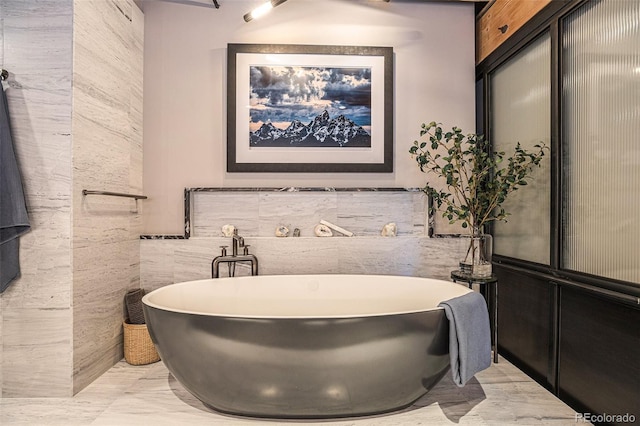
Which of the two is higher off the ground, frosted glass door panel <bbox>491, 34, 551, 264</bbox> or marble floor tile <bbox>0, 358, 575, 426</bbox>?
frosted glass door panel <bbox>491, 34, 551, 264</bbox>

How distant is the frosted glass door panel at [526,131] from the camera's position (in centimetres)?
213

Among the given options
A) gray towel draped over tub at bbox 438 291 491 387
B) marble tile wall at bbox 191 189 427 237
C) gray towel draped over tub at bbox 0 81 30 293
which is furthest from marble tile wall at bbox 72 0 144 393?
gray towel draped over tub at bbox 438 291 491 387

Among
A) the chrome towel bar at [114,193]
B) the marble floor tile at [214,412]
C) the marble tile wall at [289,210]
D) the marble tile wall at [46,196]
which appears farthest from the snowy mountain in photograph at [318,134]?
the marble floor tile at [214,412]

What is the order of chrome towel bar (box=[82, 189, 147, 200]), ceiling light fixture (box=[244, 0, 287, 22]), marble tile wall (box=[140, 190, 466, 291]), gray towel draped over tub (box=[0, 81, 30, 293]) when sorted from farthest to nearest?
marble tile wall (box=[140, 190, 466, 291])
ceiling light fixture (box=[244, 0, 287, 22])
chrome towel bar (box=[82, 189, 147, 200])
gray towel draped over tub (box=[0, 81, 30, 293])

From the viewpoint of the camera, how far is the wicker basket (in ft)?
7.87

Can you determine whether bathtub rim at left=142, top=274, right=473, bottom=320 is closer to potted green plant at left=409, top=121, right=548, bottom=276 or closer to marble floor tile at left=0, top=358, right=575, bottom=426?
potted green plant at left=409, top=121, right=548, bottom=276

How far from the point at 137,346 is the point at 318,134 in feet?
5.78

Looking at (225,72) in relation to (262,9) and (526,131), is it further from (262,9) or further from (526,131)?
(526,131)

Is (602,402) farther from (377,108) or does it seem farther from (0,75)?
(0,75)

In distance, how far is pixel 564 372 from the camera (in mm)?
1939

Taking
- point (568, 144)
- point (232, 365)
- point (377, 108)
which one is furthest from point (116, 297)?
point (568, 144)

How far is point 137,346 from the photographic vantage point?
2.40 meters

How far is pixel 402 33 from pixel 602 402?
2435 mm

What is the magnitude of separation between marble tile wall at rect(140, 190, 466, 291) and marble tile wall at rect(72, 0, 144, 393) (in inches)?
12.6
